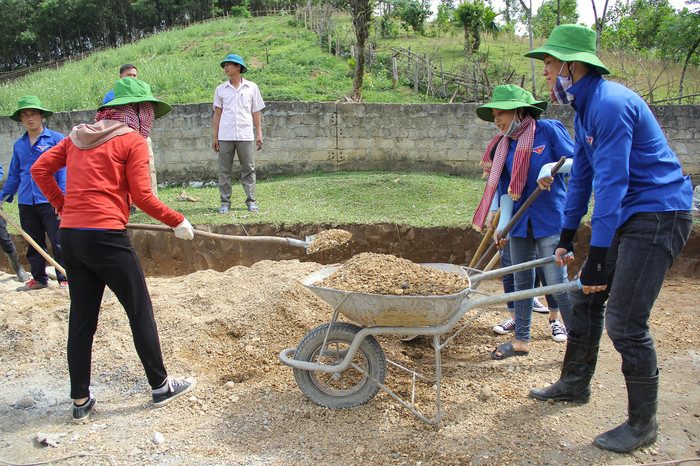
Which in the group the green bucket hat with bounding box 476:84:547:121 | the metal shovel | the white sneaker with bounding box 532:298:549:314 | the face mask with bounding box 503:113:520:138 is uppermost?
the green bucket hat with bounding box 476:84:547:121

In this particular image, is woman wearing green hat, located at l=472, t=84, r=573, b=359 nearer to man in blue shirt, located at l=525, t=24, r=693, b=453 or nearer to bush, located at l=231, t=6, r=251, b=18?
man in blue shirt, located at l=525, t=24, r=693, b=453

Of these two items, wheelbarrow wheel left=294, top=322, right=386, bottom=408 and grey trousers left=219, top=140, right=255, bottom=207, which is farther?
grey trousers left=219, top=140, right=255, bottom=207

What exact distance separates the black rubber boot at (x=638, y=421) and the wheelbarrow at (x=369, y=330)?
1.97ft

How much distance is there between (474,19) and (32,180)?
840 inches

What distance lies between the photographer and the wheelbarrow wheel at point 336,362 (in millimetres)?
3070

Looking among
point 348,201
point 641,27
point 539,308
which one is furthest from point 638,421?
point 641,27

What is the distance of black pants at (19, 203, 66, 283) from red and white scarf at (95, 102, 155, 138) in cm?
266

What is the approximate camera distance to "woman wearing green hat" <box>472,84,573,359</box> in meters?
3.61

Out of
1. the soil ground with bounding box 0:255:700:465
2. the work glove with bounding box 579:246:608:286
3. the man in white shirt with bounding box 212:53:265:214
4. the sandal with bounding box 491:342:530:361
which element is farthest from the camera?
the man in white shirt with bounding box 212:53:265:214

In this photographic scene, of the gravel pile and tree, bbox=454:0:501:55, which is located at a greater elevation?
tree, bbox=454:0:501:55

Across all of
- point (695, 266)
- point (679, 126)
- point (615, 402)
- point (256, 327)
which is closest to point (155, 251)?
point (256, 327)

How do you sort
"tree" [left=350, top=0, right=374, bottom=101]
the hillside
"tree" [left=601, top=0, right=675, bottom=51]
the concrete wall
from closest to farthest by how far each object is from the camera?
the concrete wall < "tree" [left=350, top=0, right=374, bottom=101] < the hillside < "tree" [left=601, top=0, right=675, bottom=51]

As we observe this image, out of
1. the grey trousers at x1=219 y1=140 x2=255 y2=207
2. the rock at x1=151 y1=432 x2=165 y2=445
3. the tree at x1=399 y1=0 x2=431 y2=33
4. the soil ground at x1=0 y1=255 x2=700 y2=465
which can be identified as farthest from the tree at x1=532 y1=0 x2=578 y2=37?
the rock at x1=151 y1=432 x2=165 y2=445

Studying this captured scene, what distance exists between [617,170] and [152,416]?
307 centimetres
